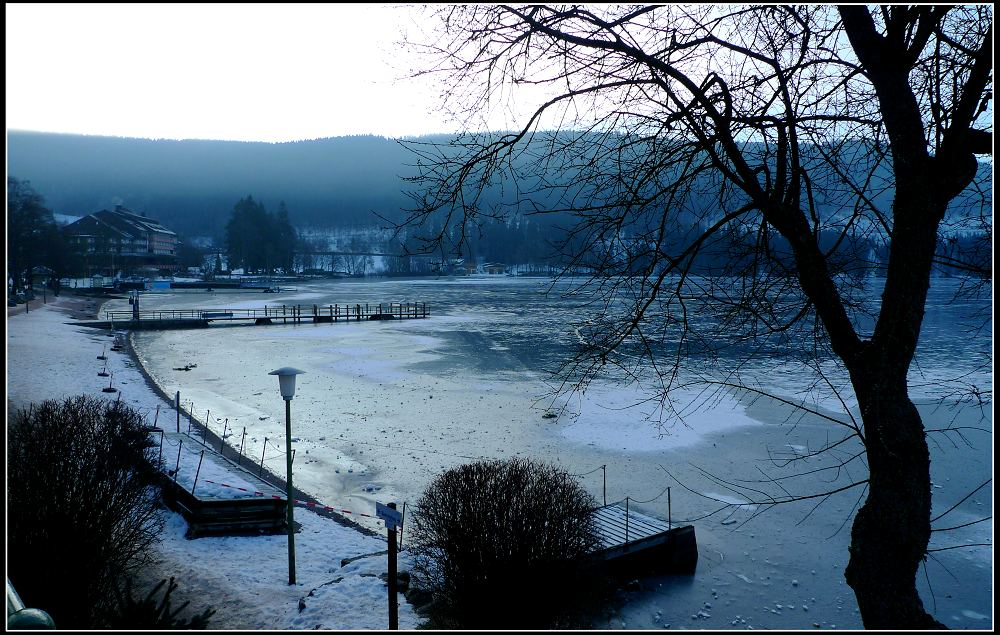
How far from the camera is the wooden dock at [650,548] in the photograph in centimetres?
911

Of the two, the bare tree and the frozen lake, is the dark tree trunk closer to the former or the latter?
the bare tree

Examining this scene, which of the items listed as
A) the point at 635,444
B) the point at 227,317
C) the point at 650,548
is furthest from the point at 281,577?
the point at 227,317

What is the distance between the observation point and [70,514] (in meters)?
6.43

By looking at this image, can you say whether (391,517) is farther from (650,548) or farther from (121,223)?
(121,223)

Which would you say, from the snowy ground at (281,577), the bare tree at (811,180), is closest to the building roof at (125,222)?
the snowy ground at (281,577)

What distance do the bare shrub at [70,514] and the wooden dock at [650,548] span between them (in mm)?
Answer: 5979

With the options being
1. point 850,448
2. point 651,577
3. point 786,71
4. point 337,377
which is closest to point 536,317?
point 337,377

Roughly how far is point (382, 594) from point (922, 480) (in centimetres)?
632

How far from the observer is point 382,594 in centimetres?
764

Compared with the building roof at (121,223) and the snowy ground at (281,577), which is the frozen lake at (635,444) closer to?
the snowy ground at (281,577)

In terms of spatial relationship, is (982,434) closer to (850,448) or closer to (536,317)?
(850,448)

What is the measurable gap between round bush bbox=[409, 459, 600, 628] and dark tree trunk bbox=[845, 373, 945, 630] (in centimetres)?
411

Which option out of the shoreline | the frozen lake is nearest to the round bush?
the frozen lake

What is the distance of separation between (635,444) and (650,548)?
5.57 m
